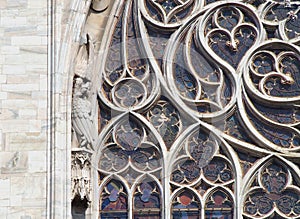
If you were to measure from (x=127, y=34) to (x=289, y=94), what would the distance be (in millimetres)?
2440

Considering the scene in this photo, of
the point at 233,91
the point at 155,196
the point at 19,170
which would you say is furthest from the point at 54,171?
the point at 233,91

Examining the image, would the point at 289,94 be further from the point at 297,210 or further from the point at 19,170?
the point at 19,170

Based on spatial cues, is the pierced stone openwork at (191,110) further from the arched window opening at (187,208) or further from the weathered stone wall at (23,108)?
the weathered stone wall at (23,108)

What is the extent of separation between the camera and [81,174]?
56.0ft

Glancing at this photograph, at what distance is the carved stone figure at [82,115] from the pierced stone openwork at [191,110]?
0.04ft

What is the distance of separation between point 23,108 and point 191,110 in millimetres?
2391

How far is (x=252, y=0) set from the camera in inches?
722

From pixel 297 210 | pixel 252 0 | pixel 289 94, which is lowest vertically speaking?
pixel 297 210

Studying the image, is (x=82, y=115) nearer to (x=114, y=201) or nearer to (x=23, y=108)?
(x=23, y=108)

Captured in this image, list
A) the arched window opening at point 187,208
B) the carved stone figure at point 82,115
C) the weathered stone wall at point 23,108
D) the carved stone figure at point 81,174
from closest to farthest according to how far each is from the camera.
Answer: the weathered stone wall at point 23,108
the carved stone figure at point 81,174
the carved stone figure at point 82,115
the arched window opening at point 187,208

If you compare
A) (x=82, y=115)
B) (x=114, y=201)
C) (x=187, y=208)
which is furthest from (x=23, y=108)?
(x=187, y=208)

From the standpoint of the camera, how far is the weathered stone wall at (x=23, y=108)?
1664 centimetres

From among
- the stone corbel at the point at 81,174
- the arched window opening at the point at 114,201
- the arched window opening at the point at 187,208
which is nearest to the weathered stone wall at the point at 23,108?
the stone corbel at the point at 81,174

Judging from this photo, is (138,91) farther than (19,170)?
Yes
